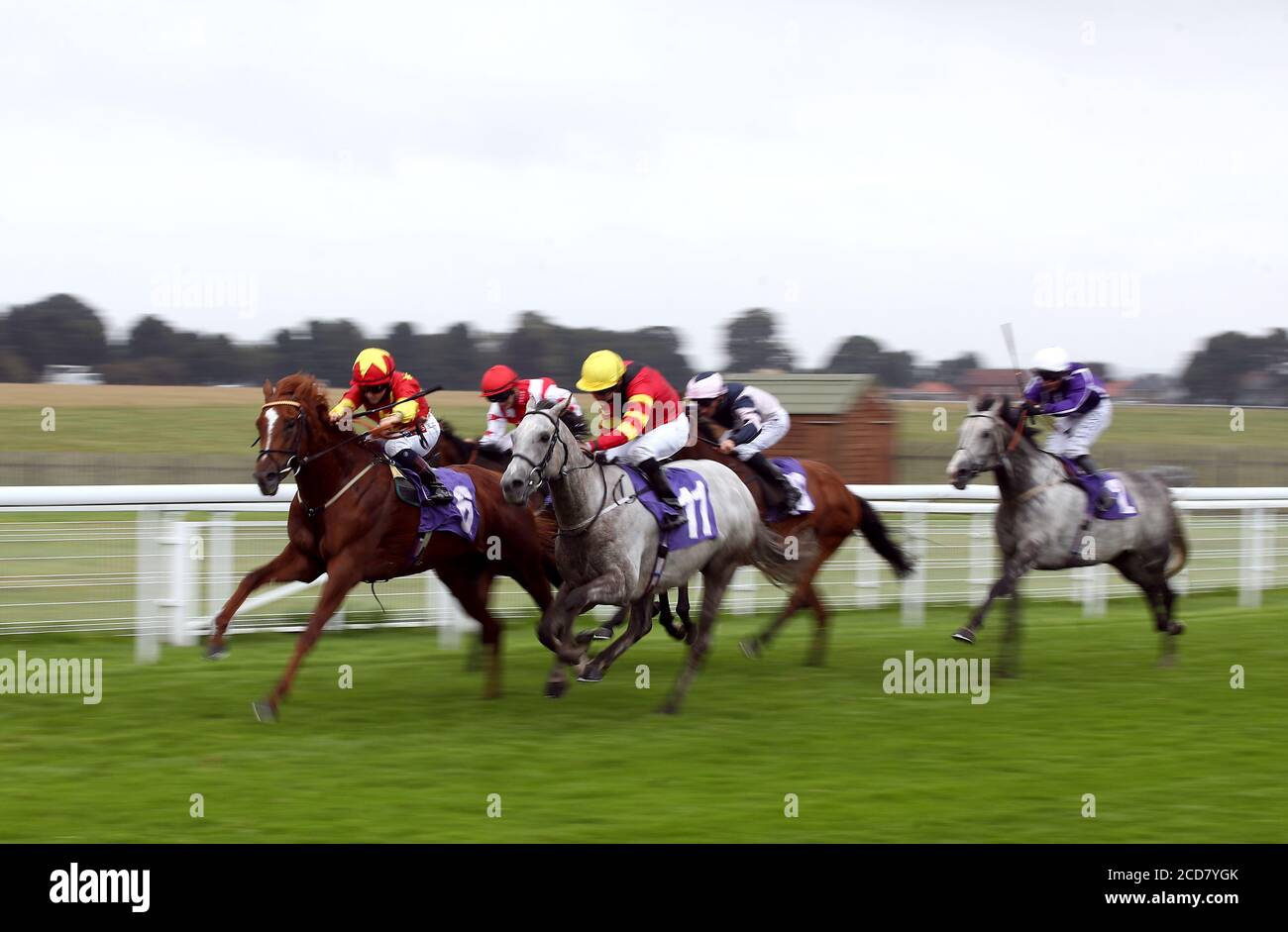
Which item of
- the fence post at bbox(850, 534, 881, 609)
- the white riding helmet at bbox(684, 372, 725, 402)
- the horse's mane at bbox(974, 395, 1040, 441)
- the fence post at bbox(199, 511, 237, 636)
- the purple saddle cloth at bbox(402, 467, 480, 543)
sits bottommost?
the fence post at bbox(850, 534, 881, 609)

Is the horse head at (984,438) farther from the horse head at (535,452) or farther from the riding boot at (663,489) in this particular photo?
the horse head at (535,452)

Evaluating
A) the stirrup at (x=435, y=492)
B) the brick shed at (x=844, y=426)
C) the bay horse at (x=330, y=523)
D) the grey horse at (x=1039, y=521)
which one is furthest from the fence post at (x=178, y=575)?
the brick shed at (x=844, y=426)

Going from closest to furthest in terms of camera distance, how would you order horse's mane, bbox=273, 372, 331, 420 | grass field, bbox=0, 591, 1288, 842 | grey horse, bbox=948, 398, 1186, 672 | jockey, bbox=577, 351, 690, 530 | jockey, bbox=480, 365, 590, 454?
grass field, bbox=0, 591, 1288, 842
horse's mane, bbox=273, 372, 331, 420
jockey, bbox=577, 351, 690, 530
jockey, bbox=480, 365, 590, 454
grey horse, bbox=948, 398, 1186, 672

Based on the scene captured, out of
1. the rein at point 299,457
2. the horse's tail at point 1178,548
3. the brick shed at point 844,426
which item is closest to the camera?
the rein at point 299,457

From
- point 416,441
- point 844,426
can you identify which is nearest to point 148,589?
point 416,441

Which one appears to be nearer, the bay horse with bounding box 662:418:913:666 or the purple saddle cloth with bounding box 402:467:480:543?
the purple saddle cloth with bounding box 402:467:480:543

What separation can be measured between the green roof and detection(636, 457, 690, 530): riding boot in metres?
17.0

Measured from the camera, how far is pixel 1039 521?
8.11 m

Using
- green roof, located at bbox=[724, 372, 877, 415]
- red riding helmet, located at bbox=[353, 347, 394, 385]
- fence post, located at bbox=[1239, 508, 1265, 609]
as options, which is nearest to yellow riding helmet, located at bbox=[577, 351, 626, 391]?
red riding helmet, located at bbox=[353, 347, 394, 385]

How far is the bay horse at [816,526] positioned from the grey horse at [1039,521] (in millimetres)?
932

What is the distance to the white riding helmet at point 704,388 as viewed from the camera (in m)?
8.01

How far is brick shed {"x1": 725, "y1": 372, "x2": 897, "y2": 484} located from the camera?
23875 mm

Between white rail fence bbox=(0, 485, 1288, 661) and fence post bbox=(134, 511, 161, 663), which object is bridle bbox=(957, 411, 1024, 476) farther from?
fence post bbox=(134, 511, 161, 663)
